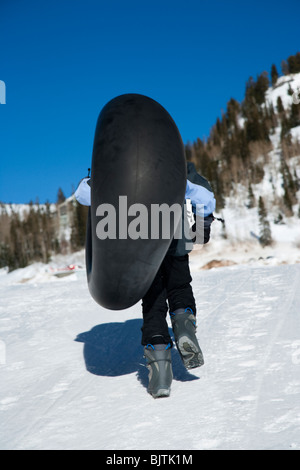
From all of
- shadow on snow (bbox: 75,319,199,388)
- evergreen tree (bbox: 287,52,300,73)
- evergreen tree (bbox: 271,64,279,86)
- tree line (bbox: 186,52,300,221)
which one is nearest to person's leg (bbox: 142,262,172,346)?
shadow on snow (bbox: 75,319,199,388)

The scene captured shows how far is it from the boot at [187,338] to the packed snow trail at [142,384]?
0.13 meters

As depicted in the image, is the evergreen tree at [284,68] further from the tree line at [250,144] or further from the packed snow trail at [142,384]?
the packed snow trail at [142,384]

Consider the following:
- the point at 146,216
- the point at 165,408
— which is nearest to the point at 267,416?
the point at 165,408

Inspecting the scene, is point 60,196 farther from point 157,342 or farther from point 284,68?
point 157,342

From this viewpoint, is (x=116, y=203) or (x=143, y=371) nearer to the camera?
(x=116, y=203)

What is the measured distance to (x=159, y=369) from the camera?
6.38 feet

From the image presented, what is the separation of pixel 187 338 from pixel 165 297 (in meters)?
0.33

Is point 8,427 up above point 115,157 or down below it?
below

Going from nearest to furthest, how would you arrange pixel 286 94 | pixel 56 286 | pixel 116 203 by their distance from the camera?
pixel 116 203, pixel 56 286, pixel 286 94

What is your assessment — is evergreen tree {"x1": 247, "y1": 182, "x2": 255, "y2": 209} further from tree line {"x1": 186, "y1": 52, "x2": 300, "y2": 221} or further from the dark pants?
the dark pants

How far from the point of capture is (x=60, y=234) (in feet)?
227

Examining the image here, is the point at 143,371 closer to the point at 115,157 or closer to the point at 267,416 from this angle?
the point at 267,416

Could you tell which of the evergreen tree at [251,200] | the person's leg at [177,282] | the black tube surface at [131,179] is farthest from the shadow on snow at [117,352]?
the evergreen tree at [251,200]
